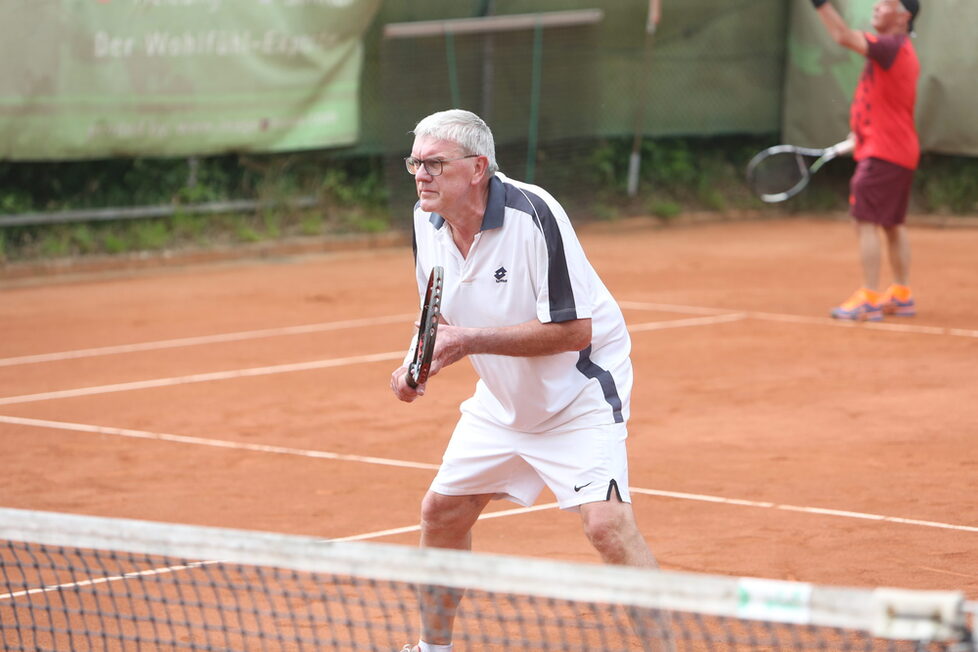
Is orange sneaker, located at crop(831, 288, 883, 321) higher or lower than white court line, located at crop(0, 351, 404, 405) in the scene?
higher

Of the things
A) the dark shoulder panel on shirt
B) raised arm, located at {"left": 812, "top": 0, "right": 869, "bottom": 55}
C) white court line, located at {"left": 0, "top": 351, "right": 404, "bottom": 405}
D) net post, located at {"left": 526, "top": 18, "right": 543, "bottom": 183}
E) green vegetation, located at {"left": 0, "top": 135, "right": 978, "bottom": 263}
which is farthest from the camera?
net post, located at {"left": 526, "top": 18, "right": 543, "bottom": 183}

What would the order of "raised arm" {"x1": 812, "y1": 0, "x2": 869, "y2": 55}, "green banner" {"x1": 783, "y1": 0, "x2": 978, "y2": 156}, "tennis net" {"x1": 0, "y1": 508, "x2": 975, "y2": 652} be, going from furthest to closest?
"green banner" {"x1": 783, "y1": 0, "x2": 978, "y2": 156}
"raised arm" {"x1": 812, "y1": 0, "x2": 869, "y2": 55}
"tennis net" {"x1": 0, "y1": 508, "x2": 975, "y2": 652}

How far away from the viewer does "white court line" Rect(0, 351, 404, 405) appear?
759 cm

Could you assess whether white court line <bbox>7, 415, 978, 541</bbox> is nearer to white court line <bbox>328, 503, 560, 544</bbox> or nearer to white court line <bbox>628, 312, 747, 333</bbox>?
white court line <bbox>328, 503, 560, 544</bbox>

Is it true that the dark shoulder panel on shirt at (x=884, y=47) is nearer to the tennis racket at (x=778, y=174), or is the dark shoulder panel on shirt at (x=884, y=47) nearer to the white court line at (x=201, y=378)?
the tennis racket at (x=778, y=174)

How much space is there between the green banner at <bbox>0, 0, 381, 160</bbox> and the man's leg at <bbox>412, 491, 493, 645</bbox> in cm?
838

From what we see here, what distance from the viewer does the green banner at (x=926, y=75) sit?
13.9m

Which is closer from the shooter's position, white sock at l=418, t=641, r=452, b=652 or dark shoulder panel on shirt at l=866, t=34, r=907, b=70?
white sock at l=418, t=641, r=452, b=652

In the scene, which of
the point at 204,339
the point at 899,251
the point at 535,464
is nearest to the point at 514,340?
the point at 535,464

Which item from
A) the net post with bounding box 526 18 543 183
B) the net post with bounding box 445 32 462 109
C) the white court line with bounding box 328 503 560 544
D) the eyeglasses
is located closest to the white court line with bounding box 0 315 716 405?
the white court line with bounding box 328 503 560 544

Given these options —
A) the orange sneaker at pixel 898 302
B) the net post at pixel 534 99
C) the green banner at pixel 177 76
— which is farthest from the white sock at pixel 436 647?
the net post at pixel 534 99

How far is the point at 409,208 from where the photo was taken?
13.6m

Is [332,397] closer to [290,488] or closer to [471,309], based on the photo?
[290,488]

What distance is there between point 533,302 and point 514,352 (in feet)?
0.52
